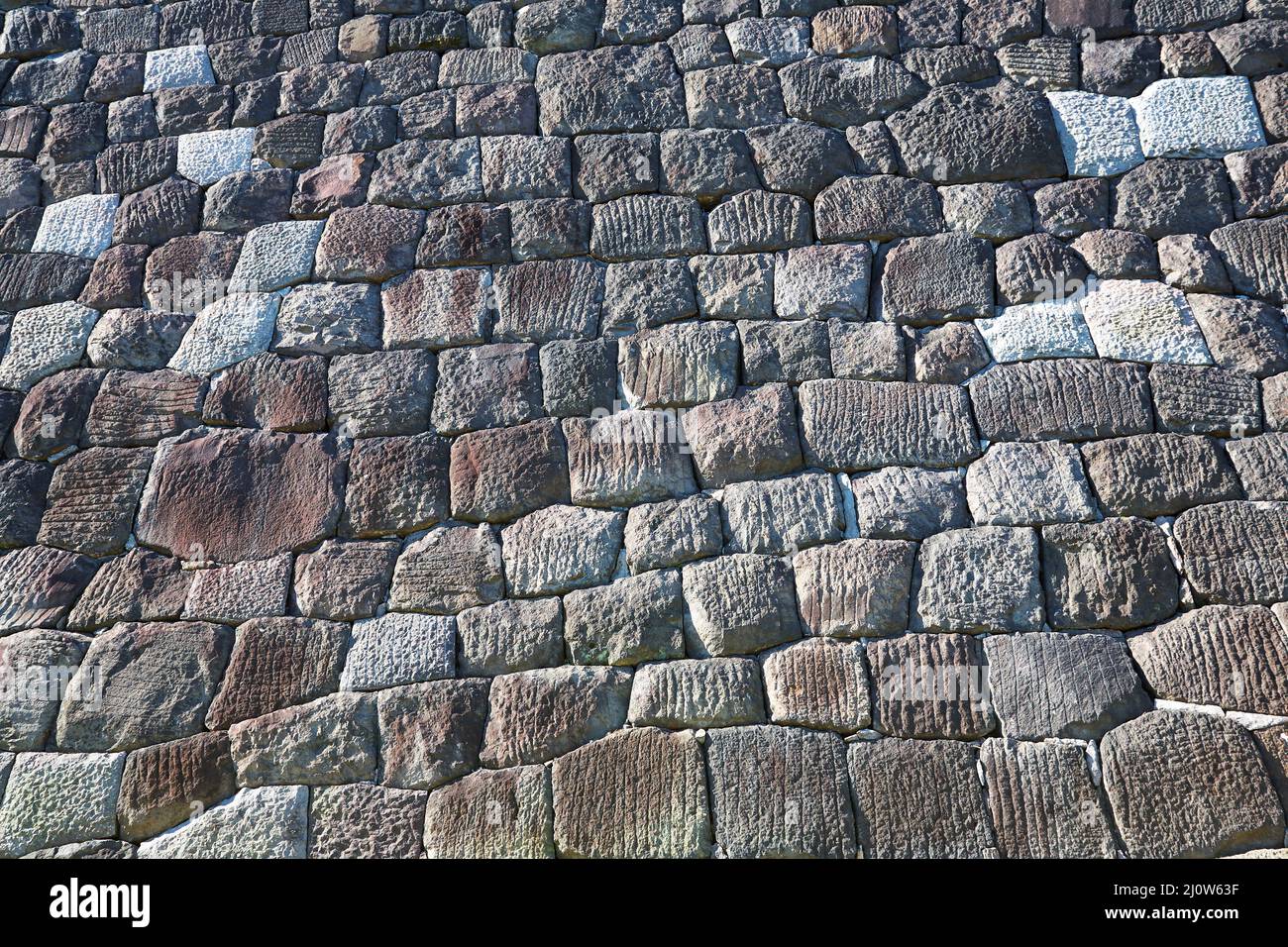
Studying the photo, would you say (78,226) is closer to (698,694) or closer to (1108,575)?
(698,694)

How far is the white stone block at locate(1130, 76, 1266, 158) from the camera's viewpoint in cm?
378

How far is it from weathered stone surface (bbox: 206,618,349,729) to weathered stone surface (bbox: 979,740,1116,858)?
1.88 metres

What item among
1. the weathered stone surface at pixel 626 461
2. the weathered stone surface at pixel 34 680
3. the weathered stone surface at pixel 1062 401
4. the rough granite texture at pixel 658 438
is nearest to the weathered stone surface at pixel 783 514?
the rough granite texture at pixel 658 438

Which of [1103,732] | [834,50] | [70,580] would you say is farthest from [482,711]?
[834,50]

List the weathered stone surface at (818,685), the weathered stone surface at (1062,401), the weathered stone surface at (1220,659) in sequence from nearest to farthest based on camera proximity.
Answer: the weathered stone surface at (1220,659), the weathered stone surface at (818,685), the weathered stone surface at (1062,401)

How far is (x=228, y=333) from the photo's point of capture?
3846 mm

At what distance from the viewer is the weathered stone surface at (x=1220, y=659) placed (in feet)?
9.32

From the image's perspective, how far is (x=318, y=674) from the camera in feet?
10.4

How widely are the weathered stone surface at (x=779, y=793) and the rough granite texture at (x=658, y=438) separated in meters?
0.01

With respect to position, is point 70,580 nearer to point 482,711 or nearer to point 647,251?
point 482,711

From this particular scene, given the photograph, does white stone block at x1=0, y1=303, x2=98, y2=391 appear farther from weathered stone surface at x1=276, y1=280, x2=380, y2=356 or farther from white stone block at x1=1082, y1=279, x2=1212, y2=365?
white stone block at x1=1082, y1=279, x2=1212, y2=365

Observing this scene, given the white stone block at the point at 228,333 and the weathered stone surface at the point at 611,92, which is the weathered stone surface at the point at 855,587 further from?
the white stone block at the point at 228,333

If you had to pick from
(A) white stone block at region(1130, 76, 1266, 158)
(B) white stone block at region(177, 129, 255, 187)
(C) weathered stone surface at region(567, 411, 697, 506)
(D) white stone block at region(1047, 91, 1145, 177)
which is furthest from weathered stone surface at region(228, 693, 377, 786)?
(A) white stone block at region(1130, 76, 1266, 158)

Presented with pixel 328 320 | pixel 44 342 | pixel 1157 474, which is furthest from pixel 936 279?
pixel 44 342
